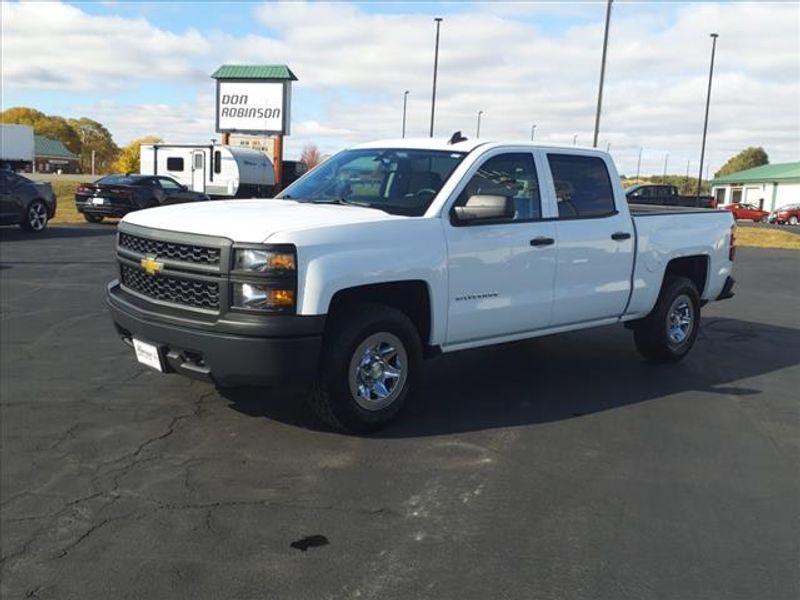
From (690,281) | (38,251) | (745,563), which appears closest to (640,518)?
(745,563)

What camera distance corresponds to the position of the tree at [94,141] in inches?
4630

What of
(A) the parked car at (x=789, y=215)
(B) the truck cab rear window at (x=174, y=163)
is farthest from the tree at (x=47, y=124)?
(A) the parked car at (x=789, y=215)

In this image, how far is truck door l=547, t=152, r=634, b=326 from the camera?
239 inches

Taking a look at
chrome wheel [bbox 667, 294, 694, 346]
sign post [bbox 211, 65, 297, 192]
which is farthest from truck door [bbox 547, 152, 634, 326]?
sign post [bbox 211, 65, 297, 192]

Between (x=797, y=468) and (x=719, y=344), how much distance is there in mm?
3965

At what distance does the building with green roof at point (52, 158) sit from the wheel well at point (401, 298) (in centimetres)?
10165

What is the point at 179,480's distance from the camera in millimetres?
4191

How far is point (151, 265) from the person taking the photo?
4.83 meters

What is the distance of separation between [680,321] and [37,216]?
48.1 feet

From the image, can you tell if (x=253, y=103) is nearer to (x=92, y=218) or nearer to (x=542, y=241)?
(x=92, y=218)

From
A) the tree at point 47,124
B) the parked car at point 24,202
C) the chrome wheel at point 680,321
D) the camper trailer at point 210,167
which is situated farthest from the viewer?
the tree at point 47,124

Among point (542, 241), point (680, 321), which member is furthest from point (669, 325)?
point (542, 241)

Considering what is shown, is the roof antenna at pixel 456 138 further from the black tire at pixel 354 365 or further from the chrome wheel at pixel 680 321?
the chrome wheel at pixel 680 321

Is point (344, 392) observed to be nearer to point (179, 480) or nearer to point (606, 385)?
point (179, 480)
